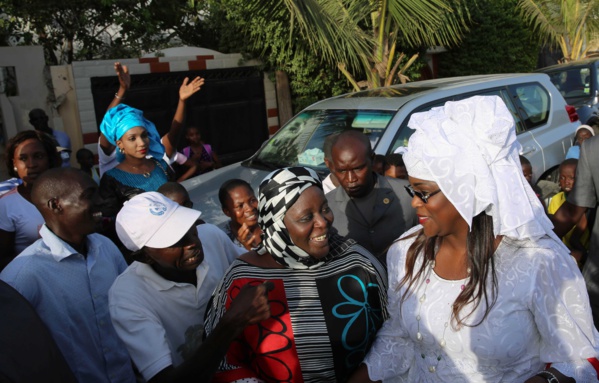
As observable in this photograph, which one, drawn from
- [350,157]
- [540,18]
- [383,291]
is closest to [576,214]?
[350,157]

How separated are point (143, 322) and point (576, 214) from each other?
8.22ft

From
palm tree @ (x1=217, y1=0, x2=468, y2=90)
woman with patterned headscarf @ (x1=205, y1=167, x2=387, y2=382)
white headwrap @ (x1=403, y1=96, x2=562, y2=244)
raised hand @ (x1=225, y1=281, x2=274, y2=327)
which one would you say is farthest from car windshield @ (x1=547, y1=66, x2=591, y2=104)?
raised hand @ (x1=225, y1=281, x2=274, y2=327)

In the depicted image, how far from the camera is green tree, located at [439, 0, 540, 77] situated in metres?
12.9

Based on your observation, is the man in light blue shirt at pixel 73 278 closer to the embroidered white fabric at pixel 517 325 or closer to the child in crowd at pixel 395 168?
the embroidered white fabric at pixel 517 325

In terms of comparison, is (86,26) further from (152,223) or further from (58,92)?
(152,223)

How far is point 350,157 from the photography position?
11.5 ft

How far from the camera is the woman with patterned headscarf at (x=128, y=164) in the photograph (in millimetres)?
4012

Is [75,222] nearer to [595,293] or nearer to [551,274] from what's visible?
[551,274]

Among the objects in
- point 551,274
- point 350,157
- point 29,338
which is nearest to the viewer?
point 29,338

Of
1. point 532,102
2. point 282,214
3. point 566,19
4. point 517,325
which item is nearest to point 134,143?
point 282,214

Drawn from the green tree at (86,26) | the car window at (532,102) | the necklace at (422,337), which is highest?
the green tree at (86,26)

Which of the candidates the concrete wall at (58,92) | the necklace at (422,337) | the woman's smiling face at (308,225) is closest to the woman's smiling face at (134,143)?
the woman's smiling face at (308,225)

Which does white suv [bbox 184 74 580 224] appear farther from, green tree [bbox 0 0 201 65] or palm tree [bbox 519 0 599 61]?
palm tree [bbox 519 0 599 61]

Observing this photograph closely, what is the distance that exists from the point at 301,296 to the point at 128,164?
2.30m
